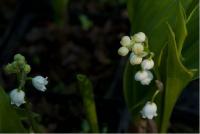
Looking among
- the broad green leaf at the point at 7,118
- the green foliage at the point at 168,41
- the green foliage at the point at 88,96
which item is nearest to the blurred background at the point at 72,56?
the green foliage at the point at 88,96

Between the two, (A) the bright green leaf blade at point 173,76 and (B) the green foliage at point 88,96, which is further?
(B) the green foliage at point 88,96

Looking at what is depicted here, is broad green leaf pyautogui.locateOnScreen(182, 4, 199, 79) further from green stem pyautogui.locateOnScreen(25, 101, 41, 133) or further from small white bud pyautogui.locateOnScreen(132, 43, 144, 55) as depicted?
green stem pyautogui.locateOnScreen(25, 101, 41, 133)

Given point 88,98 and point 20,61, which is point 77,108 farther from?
point 20,61

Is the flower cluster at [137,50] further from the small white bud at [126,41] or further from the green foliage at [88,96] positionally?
the green foliage at [88,96]

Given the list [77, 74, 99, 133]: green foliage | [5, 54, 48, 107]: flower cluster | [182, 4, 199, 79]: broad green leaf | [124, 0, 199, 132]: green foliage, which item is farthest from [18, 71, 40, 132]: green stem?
[182, 4, 199, 79]: broad green leaf

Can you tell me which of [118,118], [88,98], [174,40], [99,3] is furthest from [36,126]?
[99,3]

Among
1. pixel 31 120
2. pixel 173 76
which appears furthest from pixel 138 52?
pixel 31 120
